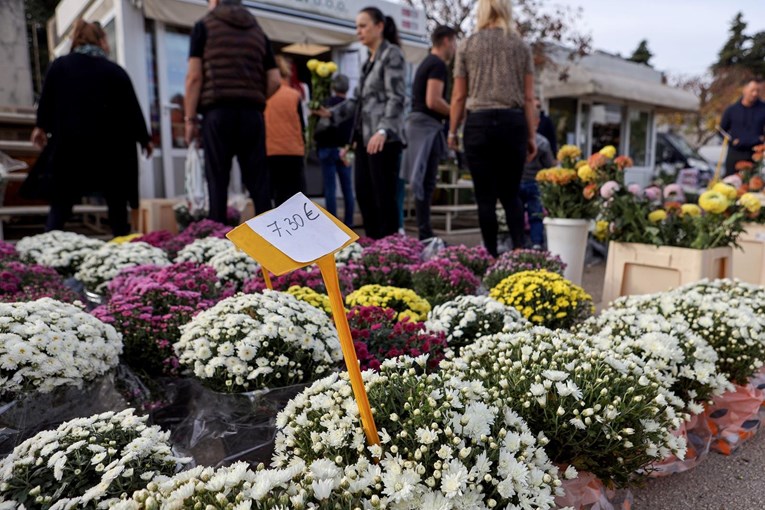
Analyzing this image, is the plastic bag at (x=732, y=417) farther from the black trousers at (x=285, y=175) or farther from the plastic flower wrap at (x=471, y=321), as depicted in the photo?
the black trousers at (x=285, y=175)

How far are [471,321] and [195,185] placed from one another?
155 inches

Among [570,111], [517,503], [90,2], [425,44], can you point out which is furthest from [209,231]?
[570,111]

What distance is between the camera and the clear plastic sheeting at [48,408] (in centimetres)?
159

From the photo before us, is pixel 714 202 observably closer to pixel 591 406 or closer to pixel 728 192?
pixel 728 192

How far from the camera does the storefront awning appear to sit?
6.55 metres

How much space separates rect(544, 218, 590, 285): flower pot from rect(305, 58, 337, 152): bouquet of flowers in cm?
264

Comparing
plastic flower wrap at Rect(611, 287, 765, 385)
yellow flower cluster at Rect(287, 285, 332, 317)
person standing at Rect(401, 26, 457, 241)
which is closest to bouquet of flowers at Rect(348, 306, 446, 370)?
yellow flower cluster at Rect(287, 285, 332, 317)

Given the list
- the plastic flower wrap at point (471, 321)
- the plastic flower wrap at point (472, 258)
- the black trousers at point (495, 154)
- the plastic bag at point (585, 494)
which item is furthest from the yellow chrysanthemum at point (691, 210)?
the plastic bag at point (585, 494)

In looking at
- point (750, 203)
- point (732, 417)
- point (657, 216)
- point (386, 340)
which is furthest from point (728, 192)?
point (386, 340)

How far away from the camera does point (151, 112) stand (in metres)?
7.05

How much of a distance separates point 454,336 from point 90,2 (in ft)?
25.0

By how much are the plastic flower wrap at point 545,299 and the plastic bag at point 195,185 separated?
11.2ft

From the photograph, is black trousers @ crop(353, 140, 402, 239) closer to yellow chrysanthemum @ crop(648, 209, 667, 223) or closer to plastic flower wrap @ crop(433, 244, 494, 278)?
plastic flower wrap @ crop(433, 244, 494, 278)

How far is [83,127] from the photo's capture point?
4.29 meters
